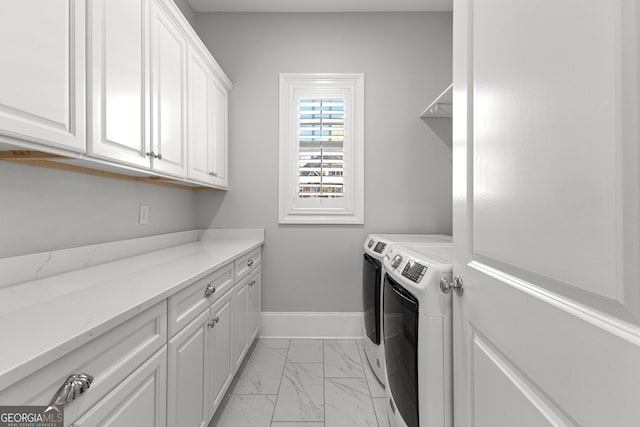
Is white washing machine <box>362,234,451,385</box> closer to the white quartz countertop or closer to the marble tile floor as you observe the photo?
the marble tile floor

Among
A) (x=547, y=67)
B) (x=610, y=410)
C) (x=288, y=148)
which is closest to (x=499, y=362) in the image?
(x=610, y=410)

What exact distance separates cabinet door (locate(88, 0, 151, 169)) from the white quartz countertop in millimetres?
491

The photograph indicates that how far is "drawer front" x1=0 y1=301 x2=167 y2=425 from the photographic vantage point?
573mm

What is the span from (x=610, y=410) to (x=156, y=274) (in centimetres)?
137

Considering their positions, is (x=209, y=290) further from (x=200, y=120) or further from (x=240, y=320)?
→ (x=200, y=120)

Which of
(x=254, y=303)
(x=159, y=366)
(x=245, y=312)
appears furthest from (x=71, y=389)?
(x=254, y=303)

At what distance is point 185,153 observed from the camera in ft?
6.22

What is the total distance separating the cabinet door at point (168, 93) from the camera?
153 cm

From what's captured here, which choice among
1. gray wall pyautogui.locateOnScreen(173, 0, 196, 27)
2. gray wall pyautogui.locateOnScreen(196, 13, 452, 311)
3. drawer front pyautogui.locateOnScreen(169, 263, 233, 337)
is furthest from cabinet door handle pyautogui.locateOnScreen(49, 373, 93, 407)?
gray wall pyautogui.locateOnScreen(173, 0, 196, 27)

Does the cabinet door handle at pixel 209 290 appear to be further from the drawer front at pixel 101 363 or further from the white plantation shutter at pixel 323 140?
the white plantation shutter at pixel 323 140

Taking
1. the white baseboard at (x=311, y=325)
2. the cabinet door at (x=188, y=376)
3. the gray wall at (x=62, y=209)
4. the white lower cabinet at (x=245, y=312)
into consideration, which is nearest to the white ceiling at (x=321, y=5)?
the gray wall at (x=62, y=209)

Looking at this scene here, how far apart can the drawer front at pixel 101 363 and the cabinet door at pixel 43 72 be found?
62cm

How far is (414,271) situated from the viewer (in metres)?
1.22

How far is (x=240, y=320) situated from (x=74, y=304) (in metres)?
1.22
